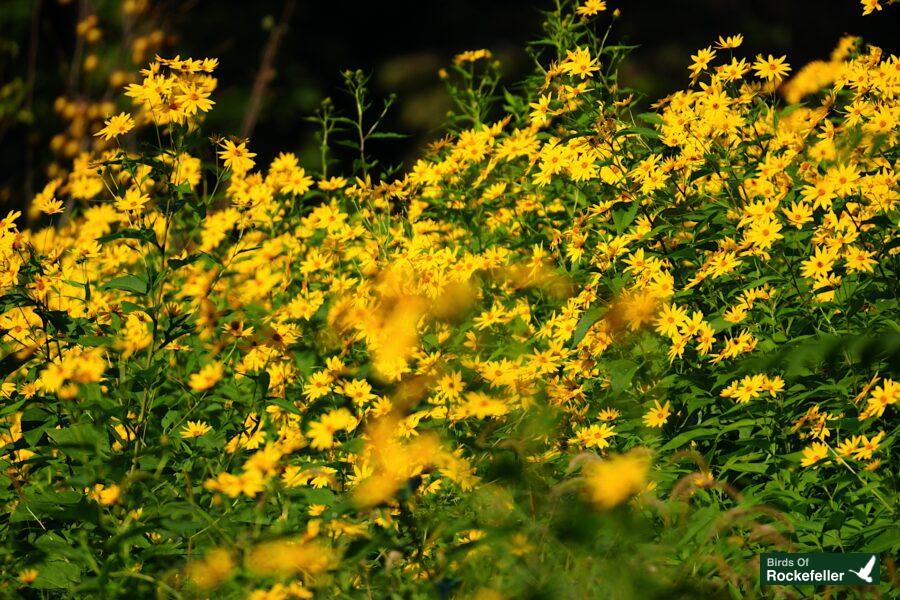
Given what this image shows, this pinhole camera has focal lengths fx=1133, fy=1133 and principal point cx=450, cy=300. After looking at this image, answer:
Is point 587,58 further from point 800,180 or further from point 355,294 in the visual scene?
point 355,294

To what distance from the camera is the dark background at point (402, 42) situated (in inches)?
412

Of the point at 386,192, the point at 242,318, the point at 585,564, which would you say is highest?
the point at 386,192

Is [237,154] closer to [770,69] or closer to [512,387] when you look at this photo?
[512,387]

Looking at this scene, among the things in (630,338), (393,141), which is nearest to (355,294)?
(630,338)

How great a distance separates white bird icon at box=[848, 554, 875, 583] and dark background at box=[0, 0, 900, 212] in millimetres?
8107

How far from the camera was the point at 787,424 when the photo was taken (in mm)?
2875

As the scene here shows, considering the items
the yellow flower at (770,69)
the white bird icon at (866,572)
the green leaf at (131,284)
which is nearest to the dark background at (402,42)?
the yellow flower at (770,69)

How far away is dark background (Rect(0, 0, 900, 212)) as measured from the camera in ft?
34.3

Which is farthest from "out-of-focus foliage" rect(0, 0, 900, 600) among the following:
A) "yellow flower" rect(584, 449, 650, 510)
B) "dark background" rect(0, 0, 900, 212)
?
"dark background" rect(0, 0, 900, 212)

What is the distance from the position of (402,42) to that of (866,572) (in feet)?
33.4

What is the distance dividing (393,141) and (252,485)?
8906 mm

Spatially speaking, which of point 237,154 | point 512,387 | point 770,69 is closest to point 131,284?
point 237,154

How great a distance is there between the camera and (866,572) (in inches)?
92.7

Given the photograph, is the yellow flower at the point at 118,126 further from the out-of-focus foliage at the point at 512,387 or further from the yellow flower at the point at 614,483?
the yellow flower at the point at 614,483
